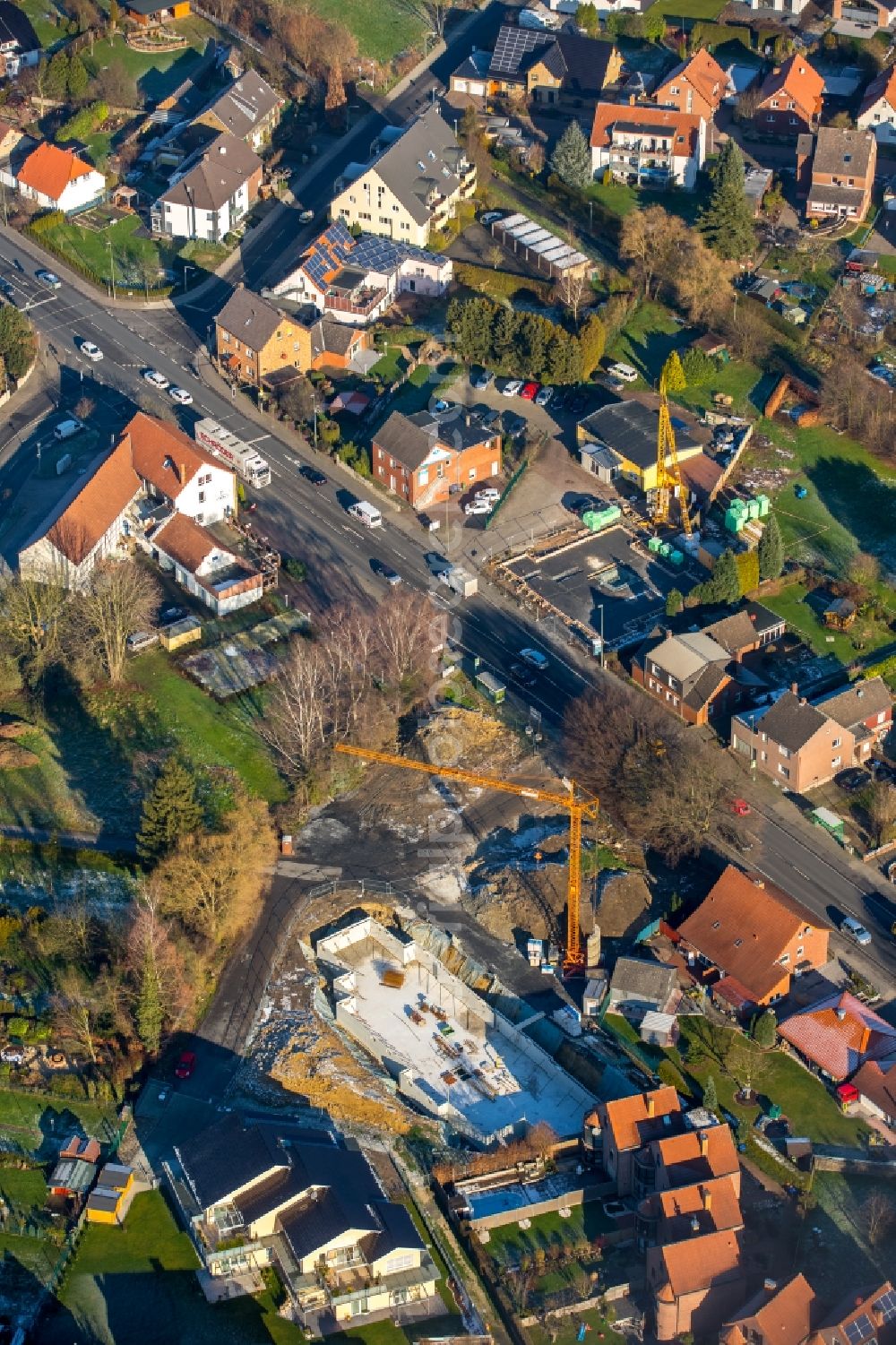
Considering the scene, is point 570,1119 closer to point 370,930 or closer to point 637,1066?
point 637,1066

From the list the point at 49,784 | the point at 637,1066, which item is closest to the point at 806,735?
the point at 637,1066

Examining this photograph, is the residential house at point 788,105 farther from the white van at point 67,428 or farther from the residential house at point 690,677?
the white van at point 67,428

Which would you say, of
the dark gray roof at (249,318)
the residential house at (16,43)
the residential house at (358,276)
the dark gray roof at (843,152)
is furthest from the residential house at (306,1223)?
the residential house at (16,43)

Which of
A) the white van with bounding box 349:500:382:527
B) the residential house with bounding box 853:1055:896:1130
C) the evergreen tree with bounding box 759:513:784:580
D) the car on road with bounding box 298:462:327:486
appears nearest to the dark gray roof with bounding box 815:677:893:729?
the evergreen tree with bounding box 759:513:784:580

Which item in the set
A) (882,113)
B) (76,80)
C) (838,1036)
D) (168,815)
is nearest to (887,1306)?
(838,1036)

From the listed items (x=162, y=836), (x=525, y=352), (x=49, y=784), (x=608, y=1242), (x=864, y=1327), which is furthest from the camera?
(x=525, y=352)
